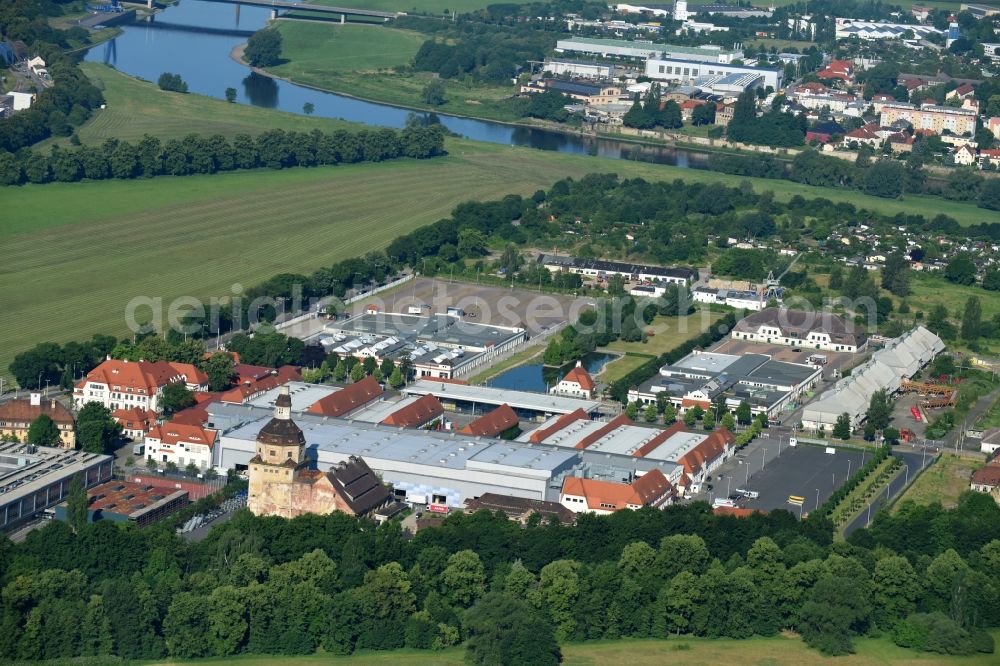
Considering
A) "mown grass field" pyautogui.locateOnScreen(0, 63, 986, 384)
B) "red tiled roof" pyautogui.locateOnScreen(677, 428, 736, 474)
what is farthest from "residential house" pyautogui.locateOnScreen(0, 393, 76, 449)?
"red tiled roof" pyautogui.locateOnScreen(677, 428, 736, 474)

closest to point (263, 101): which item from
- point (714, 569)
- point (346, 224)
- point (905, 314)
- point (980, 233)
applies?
point (346, 224)

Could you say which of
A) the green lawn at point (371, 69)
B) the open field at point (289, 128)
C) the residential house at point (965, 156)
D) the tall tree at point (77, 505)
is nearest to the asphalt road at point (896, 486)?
the tall tree at point (77, 505)

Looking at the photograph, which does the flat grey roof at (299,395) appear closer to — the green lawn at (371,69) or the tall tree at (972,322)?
the tall tree at (972,322)

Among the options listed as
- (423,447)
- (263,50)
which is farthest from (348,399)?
(263,50)

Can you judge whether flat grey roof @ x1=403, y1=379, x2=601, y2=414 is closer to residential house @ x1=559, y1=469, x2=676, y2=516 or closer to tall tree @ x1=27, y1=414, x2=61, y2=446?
residential house @ x1=559, y1=469, x2=676, y2=516

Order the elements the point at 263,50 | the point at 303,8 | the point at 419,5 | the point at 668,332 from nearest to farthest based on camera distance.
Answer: the point at 668,332, the point at 263,50, the point at 303,8, the point at 419,5

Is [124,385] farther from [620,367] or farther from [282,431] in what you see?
[620,367]
